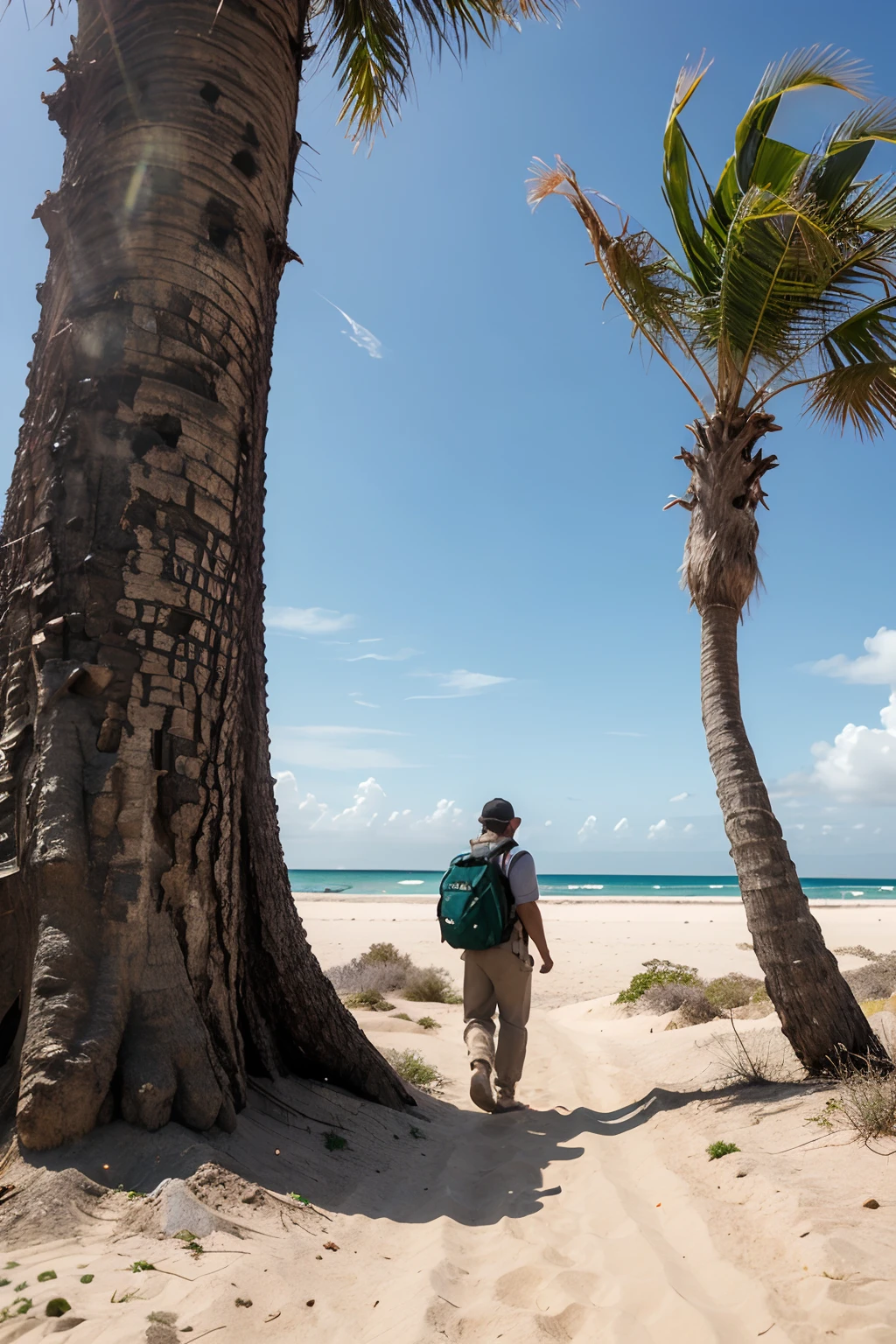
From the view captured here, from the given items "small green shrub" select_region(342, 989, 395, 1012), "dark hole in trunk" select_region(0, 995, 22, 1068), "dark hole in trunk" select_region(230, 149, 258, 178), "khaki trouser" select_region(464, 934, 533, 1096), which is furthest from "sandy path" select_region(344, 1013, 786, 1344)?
"dark hole in trunk" select_region(230, 149, 258, 178)

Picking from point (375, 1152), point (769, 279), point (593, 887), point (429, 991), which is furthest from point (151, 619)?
point (593, 887)

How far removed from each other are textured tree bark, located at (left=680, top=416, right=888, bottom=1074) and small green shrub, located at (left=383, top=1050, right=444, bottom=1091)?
2.66m

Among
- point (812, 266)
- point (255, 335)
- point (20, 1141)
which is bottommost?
point (20, 1141)

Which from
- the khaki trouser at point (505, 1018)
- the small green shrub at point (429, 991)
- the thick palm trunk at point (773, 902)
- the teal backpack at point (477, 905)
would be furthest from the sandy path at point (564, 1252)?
the small green shrub at point (429, 991)

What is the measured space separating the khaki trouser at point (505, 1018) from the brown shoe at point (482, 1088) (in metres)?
0.06

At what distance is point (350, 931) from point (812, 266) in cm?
2072

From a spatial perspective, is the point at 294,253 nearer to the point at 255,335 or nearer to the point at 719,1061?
the point at 255,335

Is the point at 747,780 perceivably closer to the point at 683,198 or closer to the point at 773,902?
the point at 773,902

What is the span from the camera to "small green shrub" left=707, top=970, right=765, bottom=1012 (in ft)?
30.7

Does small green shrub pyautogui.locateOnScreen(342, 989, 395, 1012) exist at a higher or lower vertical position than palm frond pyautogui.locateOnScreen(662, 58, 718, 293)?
lower

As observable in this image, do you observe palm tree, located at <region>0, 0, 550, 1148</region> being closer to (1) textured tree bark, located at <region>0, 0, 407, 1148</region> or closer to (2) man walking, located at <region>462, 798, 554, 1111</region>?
(1) textured tree bark, located at <region>0, 0, 407, 1148</region>

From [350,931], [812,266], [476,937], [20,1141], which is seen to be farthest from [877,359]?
[350,931]

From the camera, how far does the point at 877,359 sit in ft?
19.3

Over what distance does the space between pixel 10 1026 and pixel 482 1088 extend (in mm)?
2919
